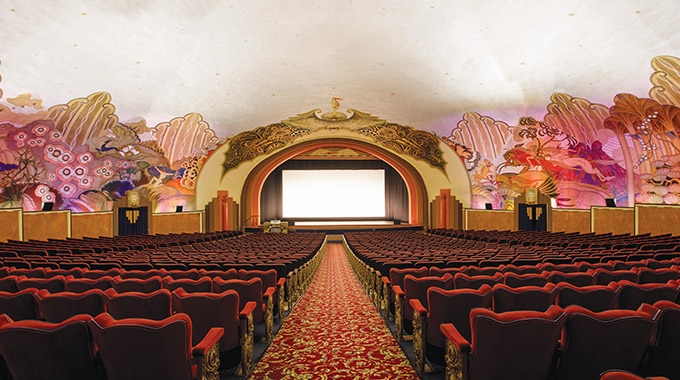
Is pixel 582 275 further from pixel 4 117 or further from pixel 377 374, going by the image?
pixel 4 117

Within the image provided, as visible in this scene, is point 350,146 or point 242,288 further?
point 350,146

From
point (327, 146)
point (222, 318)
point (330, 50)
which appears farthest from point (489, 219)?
point (222, 318)

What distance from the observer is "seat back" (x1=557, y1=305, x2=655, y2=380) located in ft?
7.06

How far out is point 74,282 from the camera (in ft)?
12.0

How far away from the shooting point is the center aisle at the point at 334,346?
3.36 metres

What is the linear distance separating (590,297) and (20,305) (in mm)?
4560

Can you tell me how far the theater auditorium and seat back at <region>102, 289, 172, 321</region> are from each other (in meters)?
0.01

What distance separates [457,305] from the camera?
3.03 meters

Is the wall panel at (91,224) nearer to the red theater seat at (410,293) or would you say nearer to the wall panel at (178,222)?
the wall panel at (178,222)

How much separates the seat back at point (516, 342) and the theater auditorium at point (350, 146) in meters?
0.01

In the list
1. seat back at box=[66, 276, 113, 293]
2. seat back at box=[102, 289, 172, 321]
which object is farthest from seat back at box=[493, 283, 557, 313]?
seat back at box=[66, 276, 113, 293]

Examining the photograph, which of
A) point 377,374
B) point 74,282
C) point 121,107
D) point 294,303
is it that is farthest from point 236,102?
point 377,374

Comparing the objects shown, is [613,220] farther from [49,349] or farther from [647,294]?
[49,349]

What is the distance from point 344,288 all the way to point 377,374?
434cm
